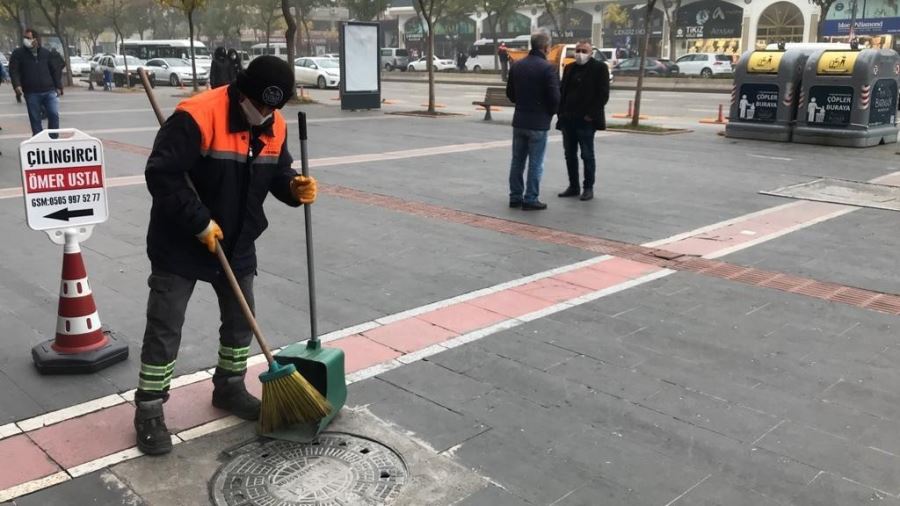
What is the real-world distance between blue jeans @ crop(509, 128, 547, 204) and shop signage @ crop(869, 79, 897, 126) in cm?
845

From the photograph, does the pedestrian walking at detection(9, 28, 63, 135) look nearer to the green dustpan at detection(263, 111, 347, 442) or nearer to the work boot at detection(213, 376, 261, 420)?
the work boot at detection(213, 376, 261, 420)

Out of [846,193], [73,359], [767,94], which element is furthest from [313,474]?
[767,94]

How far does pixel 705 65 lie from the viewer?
38.8 meters

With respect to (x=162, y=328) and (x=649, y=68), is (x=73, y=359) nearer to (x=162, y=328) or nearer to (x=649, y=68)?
(x=162, y=328)

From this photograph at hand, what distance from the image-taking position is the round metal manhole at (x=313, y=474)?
3.16 m

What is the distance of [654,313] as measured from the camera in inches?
211

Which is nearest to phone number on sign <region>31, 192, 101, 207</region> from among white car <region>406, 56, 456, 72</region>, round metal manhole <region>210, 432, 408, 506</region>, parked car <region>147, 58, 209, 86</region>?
round metal manhole <region>210, 432, 408, 506</region>

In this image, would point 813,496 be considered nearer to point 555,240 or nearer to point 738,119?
point 555,240

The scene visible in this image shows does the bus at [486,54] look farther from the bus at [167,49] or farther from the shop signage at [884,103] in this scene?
the shop signage at [884,103]

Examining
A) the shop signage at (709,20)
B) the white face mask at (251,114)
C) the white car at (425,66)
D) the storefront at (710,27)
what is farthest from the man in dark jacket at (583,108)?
the shop signage at (709,20)

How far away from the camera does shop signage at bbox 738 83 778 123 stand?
14750mm

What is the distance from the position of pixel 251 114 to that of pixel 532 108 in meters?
5.27

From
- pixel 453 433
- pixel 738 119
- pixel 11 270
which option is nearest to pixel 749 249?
pixel 453 433

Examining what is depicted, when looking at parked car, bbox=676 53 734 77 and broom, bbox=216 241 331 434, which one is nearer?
broom, bbox=216 241 331 434
